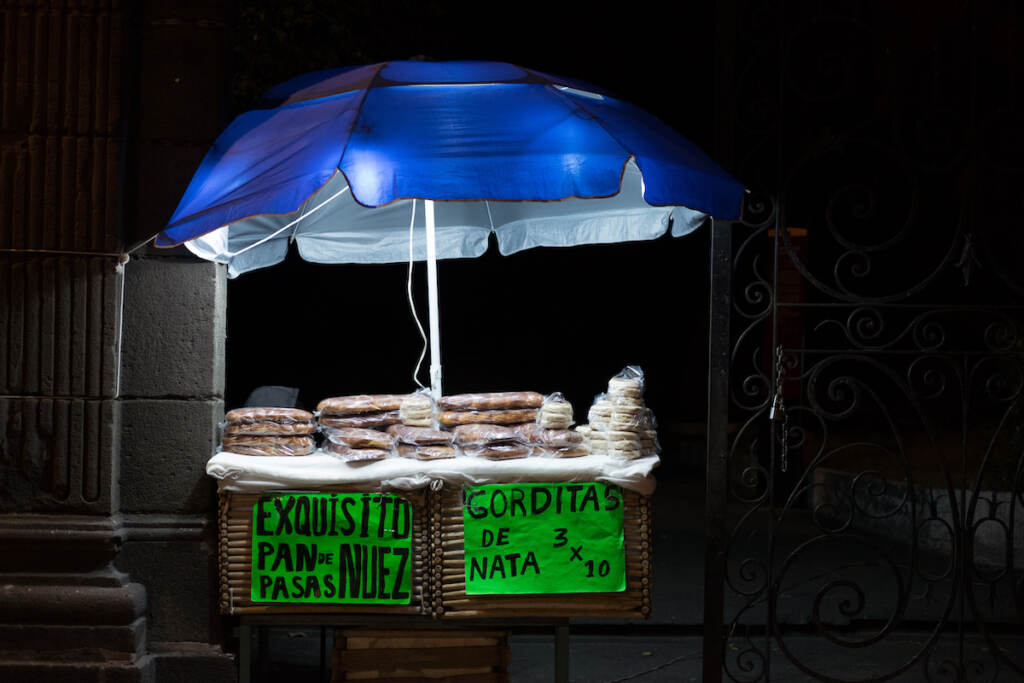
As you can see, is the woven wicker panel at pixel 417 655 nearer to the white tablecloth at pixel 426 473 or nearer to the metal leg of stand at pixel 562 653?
the metal leg of stand at pixel 562 653

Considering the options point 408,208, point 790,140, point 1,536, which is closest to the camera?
Result: point 1,536

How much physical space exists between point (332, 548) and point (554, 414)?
1.14 metres

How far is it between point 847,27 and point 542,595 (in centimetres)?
316

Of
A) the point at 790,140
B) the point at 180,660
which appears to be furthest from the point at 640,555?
the point at 790,140

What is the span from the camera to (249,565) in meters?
4.23

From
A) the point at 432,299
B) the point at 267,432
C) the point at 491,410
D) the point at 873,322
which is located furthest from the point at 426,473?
the point at 873,322

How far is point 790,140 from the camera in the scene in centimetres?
1155

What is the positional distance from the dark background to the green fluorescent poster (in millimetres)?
13992

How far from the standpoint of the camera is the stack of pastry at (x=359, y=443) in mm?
4273

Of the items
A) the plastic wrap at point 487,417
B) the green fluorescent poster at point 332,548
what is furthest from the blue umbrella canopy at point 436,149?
the green fluorescent poster at point 332,548

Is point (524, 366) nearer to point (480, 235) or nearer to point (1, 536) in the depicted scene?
point (480, 235)

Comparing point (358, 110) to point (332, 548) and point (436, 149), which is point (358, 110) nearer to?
point (436, 149)

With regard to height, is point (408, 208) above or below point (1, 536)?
above

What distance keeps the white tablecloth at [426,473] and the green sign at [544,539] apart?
0.05 metres
